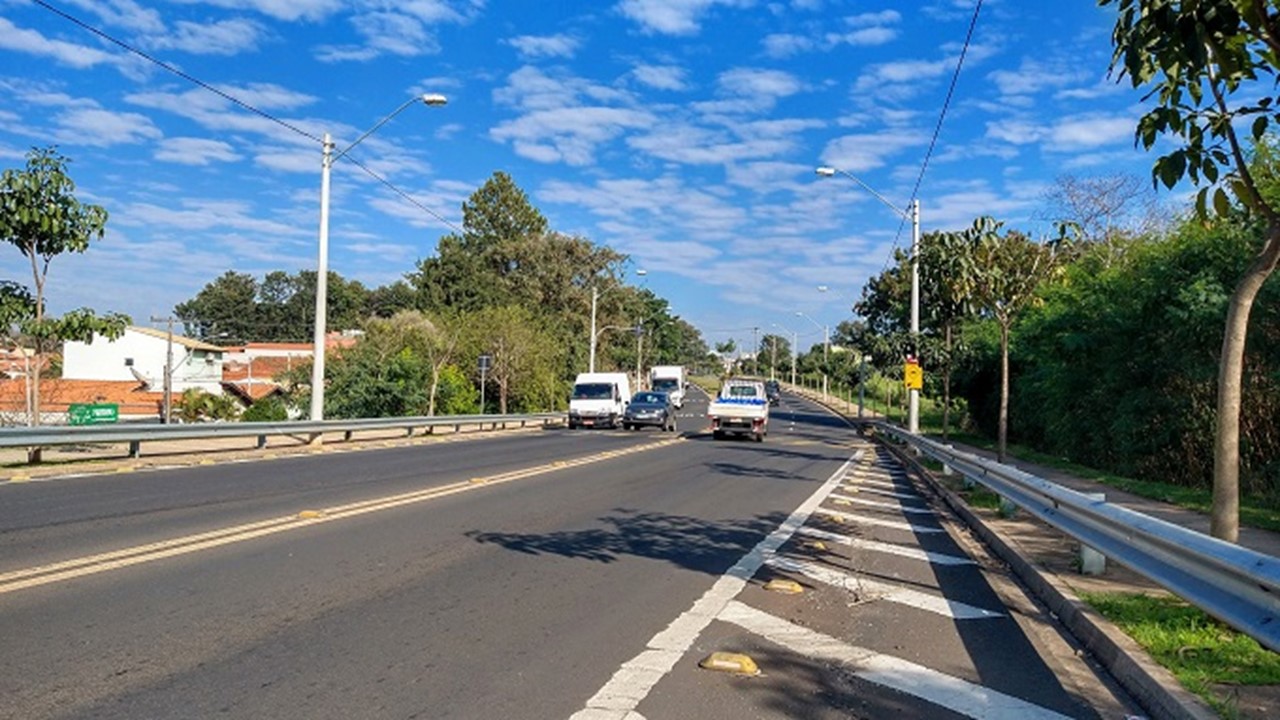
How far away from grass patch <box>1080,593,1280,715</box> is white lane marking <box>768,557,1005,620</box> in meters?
0.87

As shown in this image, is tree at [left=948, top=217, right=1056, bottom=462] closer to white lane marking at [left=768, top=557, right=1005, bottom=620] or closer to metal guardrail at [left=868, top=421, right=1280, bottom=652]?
metal guardrail at [left=868, top=421, right=1280, bottom=652]

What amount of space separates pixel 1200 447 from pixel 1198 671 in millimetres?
14219

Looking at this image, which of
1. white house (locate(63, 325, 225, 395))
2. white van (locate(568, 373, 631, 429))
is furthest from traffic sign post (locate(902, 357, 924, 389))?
white house (locate(63, 325, 225, 395))

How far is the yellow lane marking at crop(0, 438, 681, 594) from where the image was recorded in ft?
22.8

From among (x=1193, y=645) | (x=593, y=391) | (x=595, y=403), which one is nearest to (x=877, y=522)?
(x=1193, y=645)

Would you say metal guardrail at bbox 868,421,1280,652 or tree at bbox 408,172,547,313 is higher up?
tree at bbox 408,172,547,313

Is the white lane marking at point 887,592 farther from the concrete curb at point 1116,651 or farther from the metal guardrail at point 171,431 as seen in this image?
the metal guardrail at point 171,431

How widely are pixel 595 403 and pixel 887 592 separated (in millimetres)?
29051

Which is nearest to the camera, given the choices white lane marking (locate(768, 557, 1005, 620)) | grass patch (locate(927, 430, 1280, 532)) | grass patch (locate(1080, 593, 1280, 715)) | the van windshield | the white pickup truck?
grass patch (locate(1080, 593, 1280, 715))

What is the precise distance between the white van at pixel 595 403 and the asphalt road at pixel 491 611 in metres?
23.3

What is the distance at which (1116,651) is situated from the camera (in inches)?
223

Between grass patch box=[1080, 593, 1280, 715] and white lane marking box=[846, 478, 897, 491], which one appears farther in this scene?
white lane marking box=[846, 478, 897, 491]

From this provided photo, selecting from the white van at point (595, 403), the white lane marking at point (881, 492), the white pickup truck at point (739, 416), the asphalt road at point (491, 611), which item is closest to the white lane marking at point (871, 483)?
the white lane marking at point (881, 492)

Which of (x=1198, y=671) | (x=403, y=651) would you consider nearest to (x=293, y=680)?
(x=403, y=651)
